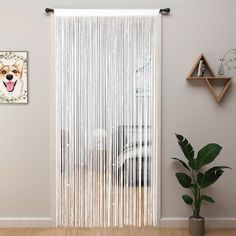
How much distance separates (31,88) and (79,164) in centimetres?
94

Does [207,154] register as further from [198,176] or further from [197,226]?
[197,226]

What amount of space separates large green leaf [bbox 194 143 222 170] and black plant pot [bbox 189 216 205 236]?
52 centimetres

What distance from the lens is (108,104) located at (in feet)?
13.6

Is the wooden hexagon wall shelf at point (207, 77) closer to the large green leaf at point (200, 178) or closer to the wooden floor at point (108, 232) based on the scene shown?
the large green leaf at point (200, 178)

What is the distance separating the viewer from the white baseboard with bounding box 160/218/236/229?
4.18 meters

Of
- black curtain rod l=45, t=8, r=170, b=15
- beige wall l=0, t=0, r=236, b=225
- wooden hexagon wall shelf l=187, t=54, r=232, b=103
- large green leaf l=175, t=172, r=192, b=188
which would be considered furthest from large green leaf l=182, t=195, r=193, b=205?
black curtain rod l=45, t=8, r=170, b=15

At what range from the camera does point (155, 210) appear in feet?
13.7

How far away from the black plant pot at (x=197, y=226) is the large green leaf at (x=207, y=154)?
52cm

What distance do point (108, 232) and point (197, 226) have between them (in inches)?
35.4

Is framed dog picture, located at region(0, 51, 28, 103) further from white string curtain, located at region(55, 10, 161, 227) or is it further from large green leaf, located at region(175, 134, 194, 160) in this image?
large green leaf, located at region(175, 134, 194, 160)

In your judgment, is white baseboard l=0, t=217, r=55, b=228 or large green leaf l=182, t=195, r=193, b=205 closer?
large green leaf l=182, t=195, r=193, b=205

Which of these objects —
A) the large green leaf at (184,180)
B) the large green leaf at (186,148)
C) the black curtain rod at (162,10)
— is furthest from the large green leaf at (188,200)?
the black curtain rod at (162,10)

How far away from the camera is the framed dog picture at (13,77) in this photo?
13.5 ft

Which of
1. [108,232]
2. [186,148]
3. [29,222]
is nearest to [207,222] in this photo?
[186,148]
